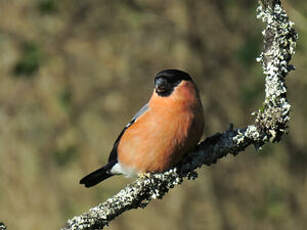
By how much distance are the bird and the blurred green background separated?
415 cm

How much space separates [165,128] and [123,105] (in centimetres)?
460

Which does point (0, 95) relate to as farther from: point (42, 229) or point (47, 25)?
point (42, 229)

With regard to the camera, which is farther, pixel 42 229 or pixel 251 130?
pixel 42 229

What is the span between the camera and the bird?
4172 mm

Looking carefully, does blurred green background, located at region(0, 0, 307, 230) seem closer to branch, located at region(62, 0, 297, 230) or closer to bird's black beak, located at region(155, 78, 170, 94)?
bird's black beak, located at region(155, 78, 170, 94)

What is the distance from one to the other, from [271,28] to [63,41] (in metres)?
6.08

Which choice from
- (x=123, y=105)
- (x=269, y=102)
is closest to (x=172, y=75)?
(x=269, y=102)

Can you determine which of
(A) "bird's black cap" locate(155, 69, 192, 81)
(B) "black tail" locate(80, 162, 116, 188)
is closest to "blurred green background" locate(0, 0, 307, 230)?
(B) "black tail" locate(80, 162, 116, 188)

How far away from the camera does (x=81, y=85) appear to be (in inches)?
349

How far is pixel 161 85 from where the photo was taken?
4367mm

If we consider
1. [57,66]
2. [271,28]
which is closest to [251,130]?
[271,28]

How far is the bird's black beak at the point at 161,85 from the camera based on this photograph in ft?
14.3

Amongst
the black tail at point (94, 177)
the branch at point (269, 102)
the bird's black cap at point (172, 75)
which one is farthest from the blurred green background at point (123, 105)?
the branch at point (269, 102)

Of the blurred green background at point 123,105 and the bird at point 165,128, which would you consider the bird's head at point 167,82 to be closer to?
the bird at point 165,128
